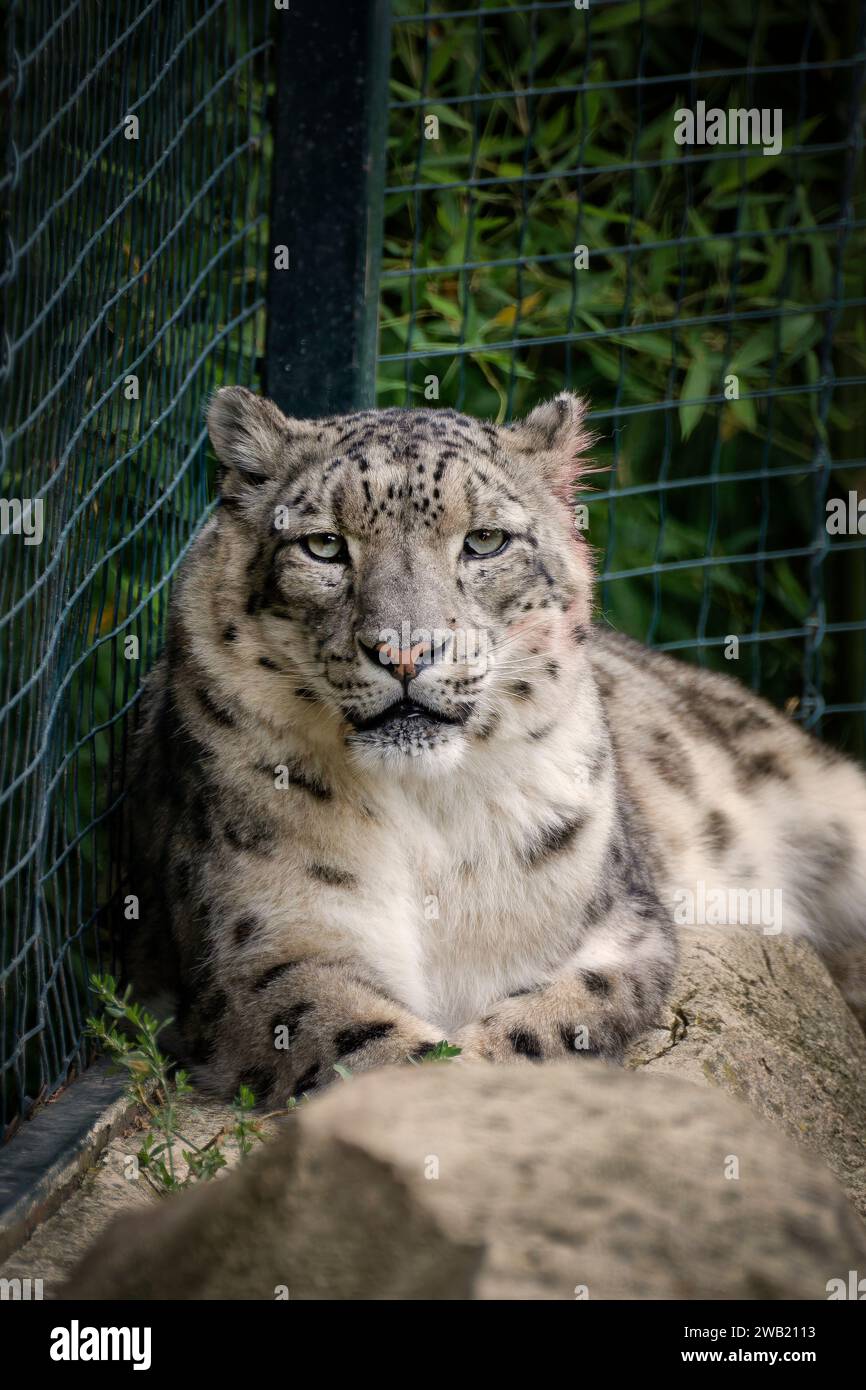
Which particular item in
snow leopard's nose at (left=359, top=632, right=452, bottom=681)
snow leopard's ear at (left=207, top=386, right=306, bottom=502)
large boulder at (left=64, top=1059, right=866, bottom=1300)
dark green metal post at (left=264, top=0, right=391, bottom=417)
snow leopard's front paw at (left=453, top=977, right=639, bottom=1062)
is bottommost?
snow leopard's front paw at (left=453, top=977, right=639, bottom=1062)

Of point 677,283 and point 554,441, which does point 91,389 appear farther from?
point 677,283

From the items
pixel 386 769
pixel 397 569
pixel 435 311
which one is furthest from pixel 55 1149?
pixel 435 311

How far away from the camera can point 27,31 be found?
2350 mm

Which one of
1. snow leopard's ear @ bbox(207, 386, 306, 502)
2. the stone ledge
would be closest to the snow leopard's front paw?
the stone ledge

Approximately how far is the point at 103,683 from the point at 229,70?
1502 millimetres

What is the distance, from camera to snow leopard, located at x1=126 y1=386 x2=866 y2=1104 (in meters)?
2.99

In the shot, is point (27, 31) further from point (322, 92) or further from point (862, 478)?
point (862, 478)

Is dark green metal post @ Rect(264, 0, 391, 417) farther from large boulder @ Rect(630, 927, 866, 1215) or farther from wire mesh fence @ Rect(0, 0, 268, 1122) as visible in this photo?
large boulder @ Rect(630, 927, 866, 1215)

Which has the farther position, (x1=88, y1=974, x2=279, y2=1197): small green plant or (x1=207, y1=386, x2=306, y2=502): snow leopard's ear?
(x1=207, y1=386, x2=306, y2=502): snow leopard's ear

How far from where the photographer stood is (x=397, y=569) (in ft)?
9.90

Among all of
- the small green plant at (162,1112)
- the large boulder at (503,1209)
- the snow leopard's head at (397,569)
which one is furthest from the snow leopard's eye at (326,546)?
the large boulder at (503,1209)

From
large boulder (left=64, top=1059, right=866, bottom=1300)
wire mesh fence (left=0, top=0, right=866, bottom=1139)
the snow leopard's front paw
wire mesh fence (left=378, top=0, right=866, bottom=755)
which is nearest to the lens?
large boulder (left=64, top=1059, right=866, bottom=1300)

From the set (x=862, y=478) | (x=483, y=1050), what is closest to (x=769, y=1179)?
(x=483, y=1050)

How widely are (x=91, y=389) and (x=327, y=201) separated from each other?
5.14 feet
